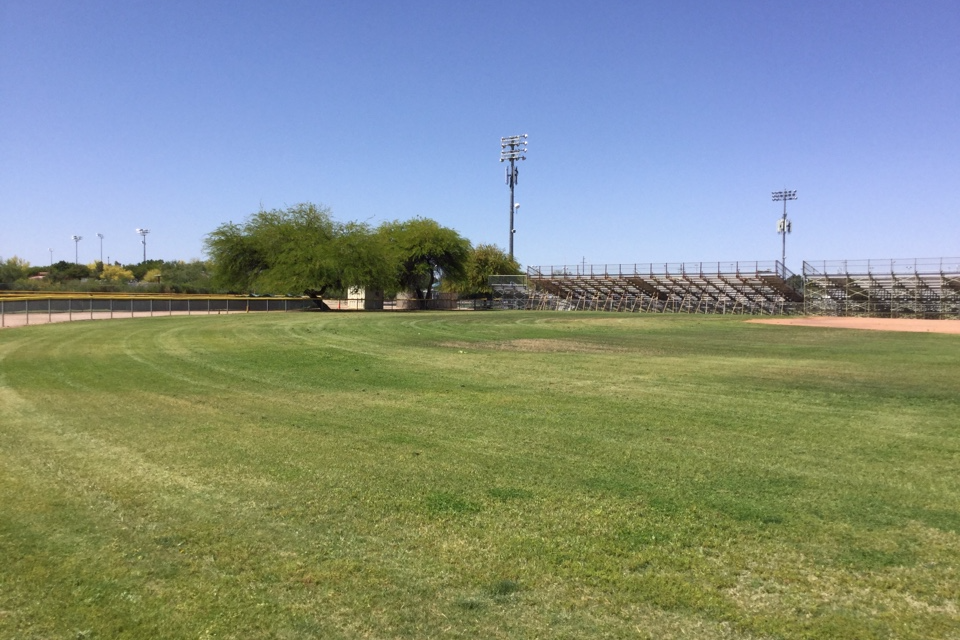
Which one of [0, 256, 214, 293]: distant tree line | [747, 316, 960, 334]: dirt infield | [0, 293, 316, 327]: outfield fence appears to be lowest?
[747, 316, 960, 334]: dirt infield

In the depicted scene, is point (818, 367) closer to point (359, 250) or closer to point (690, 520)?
point (690, 520)

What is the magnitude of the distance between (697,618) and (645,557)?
841 millimetres

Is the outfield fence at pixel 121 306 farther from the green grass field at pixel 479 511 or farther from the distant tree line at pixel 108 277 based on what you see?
the green grass field at pixel 479 511

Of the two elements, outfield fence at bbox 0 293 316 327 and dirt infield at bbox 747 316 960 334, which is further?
outfield fence at bbox 0 293 316 327

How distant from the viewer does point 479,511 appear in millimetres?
5672

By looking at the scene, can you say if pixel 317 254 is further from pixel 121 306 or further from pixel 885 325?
pixel 885 325

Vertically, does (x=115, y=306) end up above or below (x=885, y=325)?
above

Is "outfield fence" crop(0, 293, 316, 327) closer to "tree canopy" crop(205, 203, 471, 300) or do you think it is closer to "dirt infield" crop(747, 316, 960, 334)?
"tree canopy" crop(205, 203, 471, 300)

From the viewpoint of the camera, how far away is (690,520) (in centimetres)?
545

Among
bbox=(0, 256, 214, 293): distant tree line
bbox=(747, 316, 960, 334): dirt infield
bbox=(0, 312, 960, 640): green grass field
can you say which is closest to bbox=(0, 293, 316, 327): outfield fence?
bbox=(0, 256, 214, 293): distant tree line

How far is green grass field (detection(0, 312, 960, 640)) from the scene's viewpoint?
396 centimetres

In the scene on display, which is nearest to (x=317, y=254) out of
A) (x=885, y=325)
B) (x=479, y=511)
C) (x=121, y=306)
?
(x=121, y=306)

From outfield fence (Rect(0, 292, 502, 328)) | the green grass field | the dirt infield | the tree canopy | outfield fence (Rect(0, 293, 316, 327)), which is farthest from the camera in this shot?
the tree canopy

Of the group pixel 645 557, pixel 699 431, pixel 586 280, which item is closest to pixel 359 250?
pixel 586 280
